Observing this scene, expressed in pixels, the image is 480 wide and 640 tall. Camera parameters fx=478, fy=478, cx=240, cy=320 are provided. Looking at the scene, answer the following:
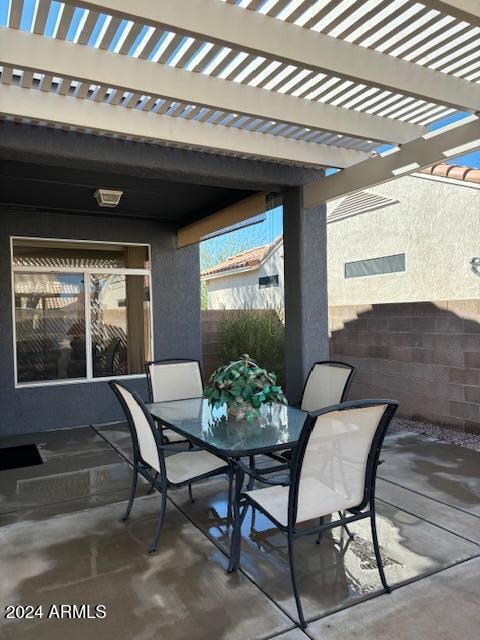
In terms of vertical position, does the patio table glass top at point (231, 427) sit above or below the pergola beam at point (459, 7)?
below

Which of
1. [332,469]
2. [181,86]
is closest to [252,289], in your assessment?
A: [181,86]

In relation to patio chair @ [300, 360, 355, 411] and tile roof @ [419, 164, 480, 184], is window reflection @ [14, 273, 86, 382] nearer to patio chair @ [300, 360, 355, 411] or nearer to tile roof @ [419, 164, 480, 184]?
patio chair @ [300, 360, 355, 411]

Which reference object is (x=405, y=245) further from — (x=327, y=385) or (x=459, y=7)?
(x=459, y=7)

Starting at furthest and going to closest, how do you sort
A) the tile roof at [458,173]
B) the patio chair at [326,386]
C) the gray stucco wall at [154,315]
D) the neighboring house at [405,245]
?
the neighboring house at [405,245]
the tile roof at [458,173]
the gray stucco wall at [154,315]
the patio chair at [326,386]

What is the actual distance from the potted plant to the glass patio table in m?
0.10

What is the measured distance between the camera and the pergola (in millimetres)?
2443

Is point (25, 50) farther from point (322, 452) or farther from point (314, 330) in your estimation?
point (314, 330)

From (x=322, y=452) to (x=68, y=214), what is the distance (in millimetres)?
5351

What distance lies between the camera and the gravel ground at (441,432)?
16.2 feet

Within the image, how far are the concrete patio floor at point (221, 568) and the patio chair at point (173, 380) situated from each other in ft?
2.68

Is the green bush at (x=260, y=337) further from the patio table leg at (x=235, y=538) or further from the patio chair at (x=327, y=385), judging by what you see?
the patio table leg at (x=235, y=538)

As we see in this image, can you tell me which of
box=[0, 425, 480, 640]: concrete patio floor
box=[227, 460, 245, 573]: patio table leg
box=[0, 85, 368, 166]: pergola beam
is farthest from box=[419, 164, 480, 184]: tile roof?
box=[227, 460, 245, 573]: patio table leg

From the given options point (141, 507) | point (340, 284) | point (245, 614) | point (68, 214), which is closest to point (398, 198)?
point (340, 284)

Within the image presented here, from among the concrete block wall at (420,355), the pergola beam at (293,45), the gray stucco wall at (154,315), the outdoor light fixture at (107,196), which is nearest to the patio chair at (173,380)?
the outdoor light fixture at (107,196)
